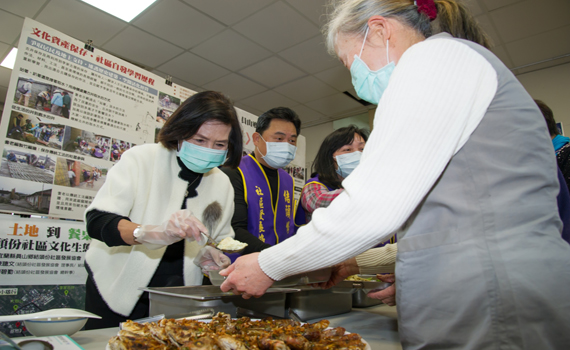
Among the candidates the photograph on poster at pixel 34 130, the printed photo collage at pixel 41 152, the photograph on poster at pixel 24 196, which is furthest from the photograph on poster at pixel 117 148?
the photograph on poster at pixel 24 196

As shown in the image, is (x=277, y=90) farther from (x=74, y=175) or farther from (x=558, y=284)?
(x=558, y=284)

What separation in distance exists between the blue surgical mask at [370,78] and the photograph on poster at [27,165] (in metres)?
2.21

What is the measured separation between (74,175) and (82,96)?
2.00 feet

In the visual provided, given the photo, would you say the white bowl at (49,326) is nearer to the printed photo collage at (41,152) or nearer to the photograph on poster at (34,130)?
the printed photo collage at (41,152)

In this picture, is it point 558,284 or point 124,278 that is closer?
point 558,284

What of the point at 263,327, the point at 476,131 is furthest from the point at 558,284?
the point at 263,327

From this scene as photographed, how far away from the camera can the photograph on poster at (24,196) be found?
214cm

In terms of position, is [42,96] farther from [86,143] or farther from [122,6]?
[122,6]

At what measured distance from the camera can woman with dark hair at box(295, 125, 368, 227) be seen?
2457 mm

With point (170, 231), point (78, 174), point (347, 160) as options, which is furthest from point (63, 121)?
point (347, 160)

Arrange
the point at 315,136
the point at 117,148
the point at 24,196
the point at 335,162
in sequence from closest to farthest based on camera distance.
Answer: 1. the point at 24,196
2. the point at 335,162
3. the point at 117,148
4. the point at 315,136

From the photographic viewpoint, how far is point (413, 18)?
103cm

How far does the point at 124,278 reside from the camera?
1.60 metres

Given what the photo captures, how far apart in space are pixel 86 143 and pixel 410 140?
2591mm
